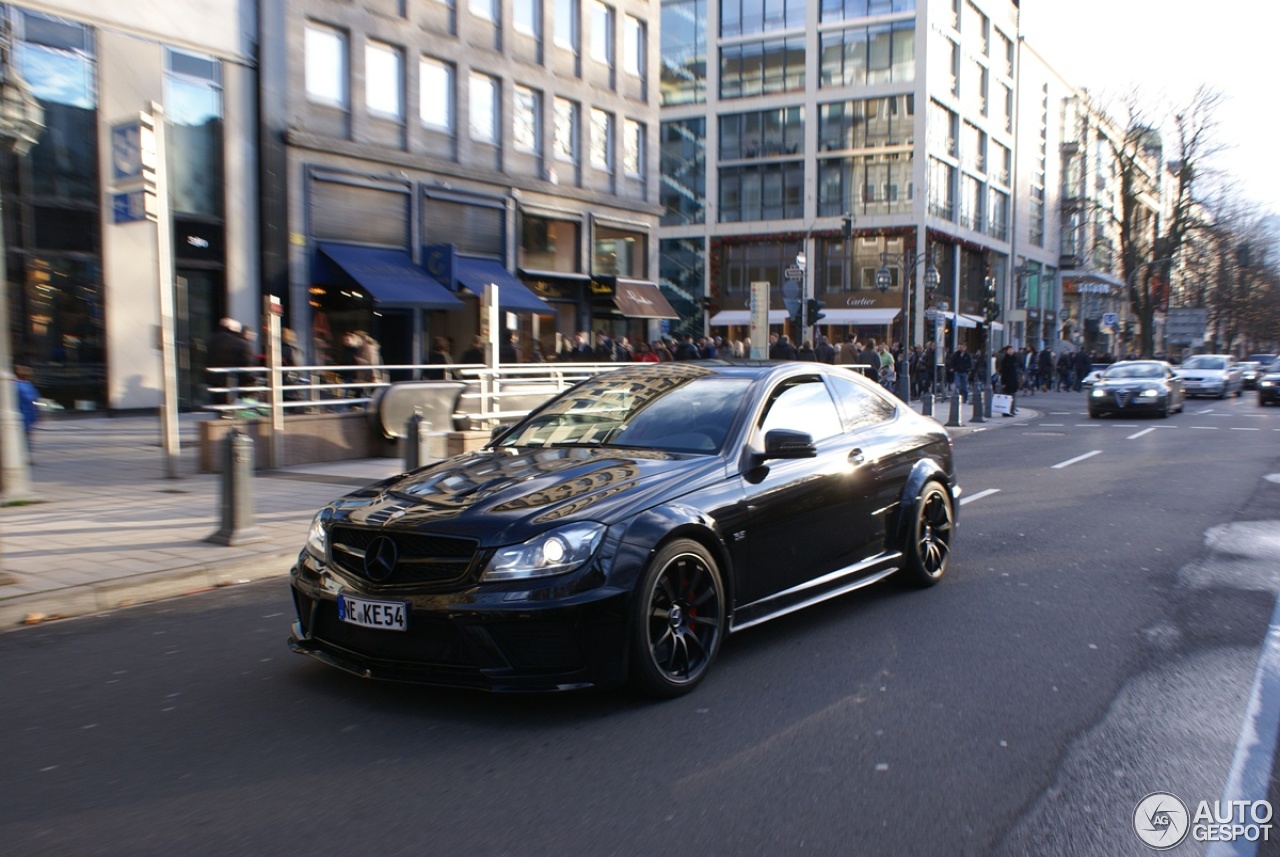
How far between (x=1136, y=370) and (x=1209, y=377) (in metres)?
13.0

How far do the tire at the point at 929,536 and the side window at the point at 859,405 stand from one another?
1.85 ft

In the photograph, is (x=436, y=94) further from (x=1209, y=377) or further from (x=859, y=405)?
(x=1209, y=377)

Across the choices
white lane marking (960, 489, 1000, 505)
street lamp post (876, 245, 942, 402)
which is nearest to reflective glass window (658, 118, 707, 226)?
street lamp post (876, 245, 942, 402)

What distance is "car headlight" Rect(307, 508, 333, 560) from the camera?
4.90 meters

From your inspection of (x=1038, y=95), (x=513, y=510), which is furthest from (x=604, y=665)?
(x=1038, y=95)

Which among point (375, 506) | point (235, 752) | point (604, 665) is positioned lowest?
point (235, 752)

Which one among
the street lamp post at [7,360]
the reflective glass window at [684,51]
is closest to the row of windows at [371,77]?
the street lamp post at [7,360]

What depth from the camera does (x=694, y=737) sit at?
4.26 metres

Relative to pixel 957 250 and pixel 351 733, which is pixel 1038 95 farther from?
pixel 351 733

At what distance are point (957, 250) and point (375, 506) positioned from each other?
53.3m

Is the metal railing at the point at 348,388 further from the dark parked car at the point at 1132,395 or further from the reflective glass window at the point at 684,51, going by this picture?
the reflective glass window at the point at 684,51

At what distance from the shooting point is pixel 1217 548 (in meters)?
8.52

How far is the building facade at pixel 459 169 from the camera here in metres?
23.5

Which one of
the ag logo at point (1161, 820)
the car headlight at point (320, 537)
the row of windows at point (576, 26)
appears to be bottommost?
the ag logo at point (1161, 820)
